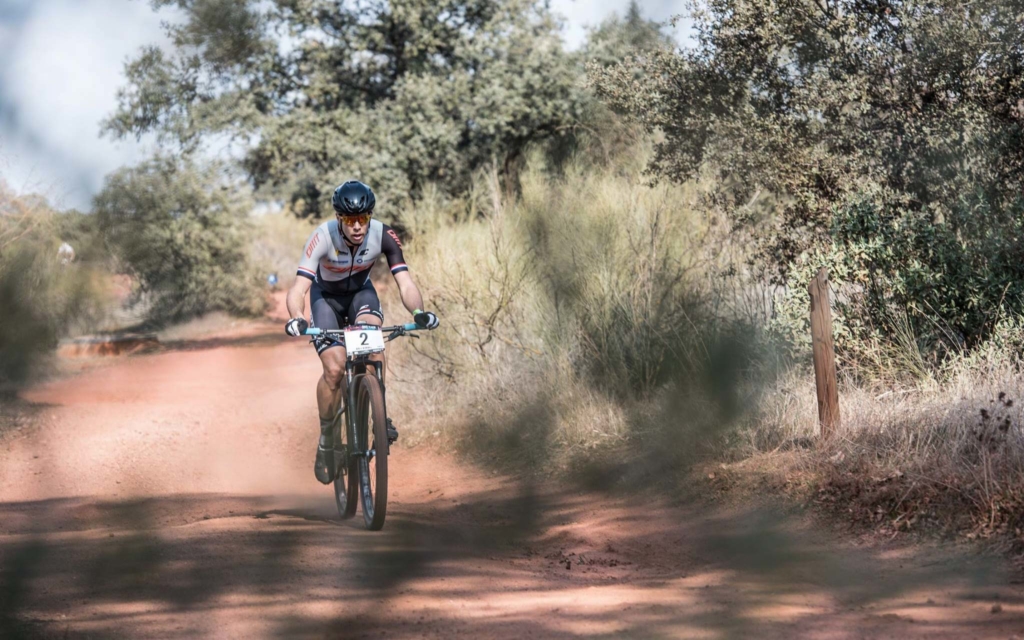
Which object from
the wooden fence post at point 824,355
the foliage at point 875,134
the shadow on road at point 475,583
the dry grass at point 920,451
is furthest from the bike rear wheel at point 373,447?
the foliage at point 875,134

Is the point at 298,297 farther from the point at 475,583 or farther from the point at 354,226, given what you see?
the point at 475,583

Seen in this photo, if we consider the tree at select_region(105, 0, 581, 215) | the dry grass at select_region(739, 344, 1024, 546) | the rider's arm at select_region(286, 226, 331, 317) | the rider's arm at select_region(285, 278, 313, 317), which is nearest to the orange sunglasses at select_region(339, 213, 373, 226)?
the rider's arm at select_region(286, 226, 331, 317)

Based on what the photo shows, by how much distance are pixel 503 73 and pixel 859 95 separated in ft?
32.8

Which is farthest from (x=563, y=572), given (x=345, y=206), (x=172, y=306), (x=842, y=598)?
(x=172, y=306)

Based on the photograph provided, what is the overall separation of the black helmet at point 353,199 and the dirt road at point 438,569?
82 centimetres

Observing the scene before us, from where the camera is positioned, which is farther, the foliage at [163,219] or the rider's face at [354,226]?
the rider's face at [354,226]

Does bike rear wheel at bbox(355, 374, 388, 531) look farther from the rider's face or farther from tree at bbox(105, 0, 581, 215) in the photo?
tree at bbox(105, 0, 581, 215)

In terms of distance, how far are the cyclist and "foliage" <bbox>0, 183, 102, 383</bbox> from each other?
14.7ft

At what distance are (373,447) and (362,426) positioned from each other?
325 mm

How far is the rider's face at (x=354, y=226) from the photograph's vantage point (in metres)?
5.73

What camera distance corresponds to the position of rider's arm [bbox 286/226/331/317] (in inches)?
233

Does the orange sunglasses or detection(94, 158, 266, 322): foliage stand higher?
the orange sunglasses

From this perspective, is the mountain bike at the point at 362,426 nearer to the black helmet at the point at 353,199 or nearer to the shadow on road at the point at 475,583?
the shadow on road at the point at 475,583

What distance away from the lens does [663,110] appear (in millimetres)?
9031
